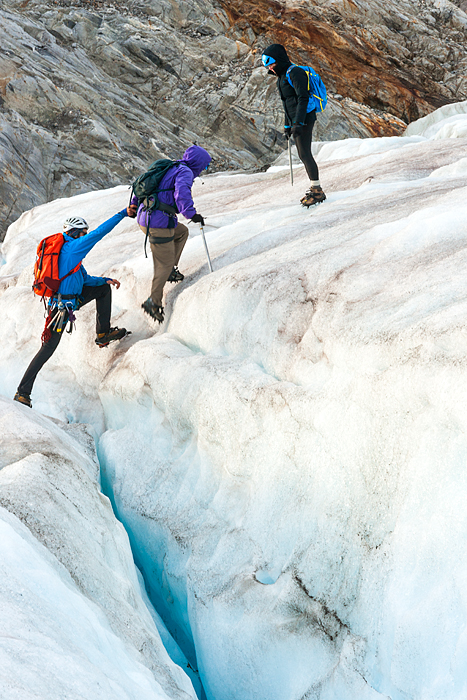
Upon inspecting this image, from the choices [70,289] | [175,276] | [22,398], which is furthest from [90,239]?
[22,398]

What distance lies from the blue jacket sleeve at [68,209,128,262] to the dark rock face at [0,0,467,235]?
14333 mm

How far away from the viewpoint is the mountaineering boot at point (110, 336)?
7992 millimetres

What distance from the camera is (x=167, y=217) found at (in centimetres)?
740

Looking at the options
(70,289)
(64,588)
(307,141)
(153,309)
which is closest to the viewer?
(64,588)

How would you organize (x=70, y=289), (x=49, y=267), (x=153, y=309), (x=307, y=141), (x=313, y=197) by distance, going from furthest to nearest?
(x=313, y=197)
(x=307, y=141)
(x=153, y=309)
(x=70, y=289)
(x=49, y=267)

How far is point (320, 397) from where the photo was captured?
5.00 meters

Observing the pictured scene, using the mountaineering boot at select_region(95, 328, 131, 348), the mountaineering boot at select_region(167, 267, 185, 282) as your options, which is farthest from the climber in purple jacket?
the mountaineering boot at select_region(95, 328, 131, 348)

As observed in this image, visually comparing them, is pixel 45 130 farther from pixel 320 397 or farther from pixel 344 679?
pixel 344 679

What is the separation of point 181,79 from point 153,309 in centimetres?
2601

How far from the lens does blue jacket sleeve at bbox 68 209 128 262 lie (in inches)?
277

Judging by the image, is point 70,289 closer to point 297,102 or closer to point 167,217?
point 167,217

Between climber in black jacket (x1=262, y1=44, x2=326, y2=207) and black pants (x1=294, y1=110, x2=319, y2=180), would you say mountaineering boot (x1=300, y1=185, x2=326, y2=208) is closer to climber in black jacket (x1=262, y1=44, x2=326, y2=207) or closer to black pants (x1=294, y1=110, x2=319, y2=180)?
climber in black jacket (x1=262, y1=44, x2=326, y2=207)

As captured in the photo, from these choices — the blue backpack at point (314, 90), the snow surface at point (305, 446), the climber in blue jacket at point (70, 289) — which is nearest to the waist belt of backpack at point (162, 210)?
the climber in blue jacket at point (70, 289)

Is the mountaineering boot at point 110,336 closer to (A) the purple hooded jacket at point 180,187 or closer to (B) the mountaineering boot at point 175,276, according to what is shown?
(B) the mountaineering boot at point 175,276
